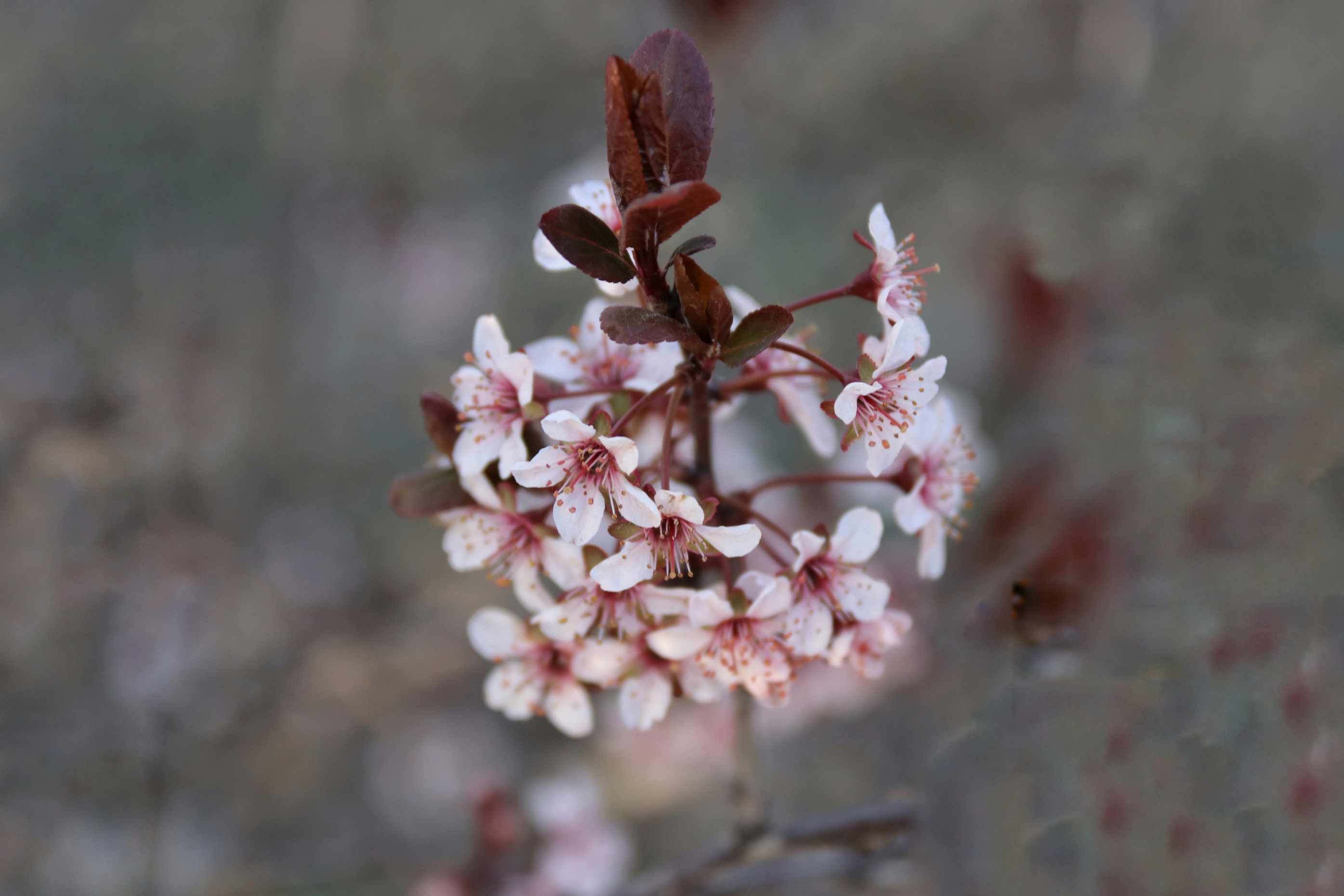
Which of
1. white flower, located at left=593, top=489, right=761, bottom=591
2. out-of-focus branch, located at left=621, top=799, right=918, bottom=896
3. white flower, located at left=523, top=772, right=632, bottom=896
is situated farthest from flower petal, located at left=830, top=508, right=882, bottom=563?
white flower, located at left=523, top=772, right=632, bottom=896

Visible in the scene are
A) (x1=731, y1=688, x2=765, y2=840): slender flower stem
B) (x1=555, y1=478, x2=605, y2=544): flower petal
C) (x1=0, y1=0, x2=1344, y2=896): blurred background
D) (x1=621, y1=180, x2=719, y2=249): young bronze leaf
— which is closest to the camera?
(x1=621, y1=180, x2=719, y2=249): young bronze leaf

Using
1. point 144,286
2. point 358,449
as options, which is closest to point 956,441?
point 358,449

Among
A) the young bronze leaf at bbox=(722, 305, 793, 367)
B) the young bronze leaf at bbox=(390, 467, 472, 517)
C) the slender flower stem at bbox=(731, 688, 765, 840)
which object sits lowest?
the slender flower stem at bbox=(731, 688, 765, 840)

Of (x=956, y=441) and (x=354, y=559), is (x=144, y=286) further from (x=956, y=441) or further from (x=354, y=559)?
(x=956, y=441)

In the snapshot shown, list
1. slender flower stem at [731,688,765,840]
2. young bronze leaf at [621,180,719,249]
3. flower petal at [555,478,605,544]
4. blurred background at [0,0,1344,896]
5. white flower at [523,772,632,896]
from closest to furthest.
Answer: young bronze leaf at [621,180,719,249] < flower petal at [555,478,605,544] < slender flower stem at [731,688,765,840] < blurred background at [0,0,1344,896] < white flower at [523,772,632,896]

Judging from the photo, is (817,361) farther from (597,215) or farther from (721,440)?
(721,440)

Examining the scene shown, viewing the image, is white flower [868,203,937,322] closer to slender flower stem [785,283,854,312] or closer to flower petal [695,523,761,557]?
slender flower stem [785,283,854,312]

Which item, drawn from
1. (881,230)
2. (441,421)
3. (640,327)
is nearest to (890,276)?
(881,230)
